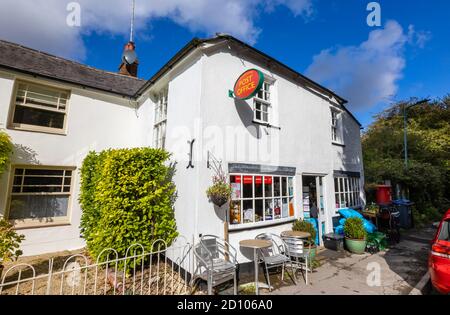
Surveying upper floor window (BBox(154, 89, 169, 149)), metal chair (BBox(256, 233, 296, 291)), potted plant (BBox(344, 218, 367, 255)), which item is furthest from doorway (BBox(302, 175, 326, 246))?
upper floor window (BBox(154, 89, 169, 149))

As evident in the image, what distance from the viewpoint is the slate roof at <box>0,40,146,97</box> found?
7527 mm

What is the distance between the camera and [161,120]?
7875mm

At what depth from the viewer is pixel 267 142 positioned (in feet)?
22.5

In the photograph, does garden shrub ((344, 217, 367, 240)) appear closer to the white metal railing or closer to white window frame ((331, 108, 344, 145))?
white window frame ((331, 108, 344, 145))

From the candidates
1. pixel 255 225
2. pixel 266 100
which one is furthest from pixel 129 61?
pixel 255 225

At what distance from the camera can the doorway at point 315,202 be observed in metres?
8.07

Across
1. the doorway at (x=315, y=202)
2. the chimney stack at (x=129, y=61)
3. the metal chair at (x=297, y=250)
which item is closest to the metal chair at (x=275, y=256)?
the metal chair at (x=297, y=250)

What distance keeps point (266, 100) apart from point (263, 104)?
224 mm

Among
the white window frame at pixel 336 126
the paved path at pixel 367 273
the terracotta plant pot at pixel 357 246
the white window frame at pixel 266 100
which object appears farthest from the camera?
the white window frame at pixel 336 126

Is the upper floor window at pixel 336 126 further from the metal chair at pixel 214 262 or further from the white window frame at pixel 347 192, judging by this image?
the metal chair at pixel 214 262

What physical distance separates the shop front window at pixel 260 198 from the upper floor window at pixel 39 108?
24.2ft

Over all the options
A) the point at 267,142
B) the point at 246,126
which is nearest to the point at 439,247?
the point at 267,142

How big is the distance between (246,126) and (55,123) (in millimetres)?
7433

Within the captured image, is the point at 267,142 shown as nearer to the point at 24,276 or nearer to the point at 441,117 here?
the point at 24,276
